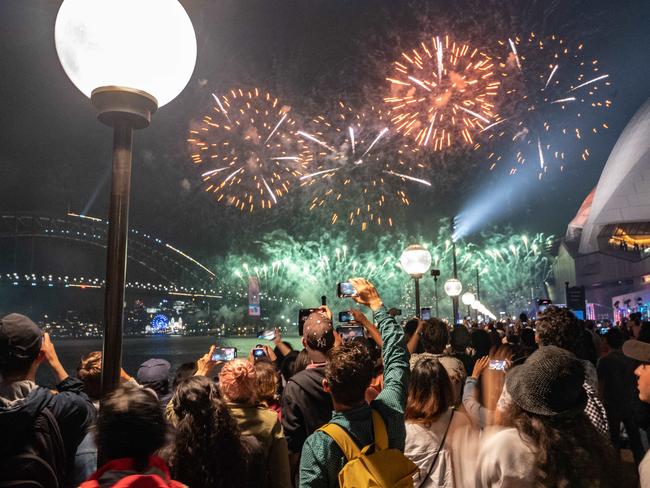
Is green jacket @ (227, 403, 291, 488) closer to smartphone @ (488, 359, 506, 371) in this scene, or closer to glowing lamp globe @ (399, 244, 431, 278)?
smartphone @ (488, 359, 506, 371)

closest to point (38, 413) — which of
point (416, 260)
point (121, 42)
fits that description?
point (121, 42)

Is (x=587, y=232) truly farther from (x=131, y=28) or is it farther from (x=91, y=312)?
(x=91, y=312)

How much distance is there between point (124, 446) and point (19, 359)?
1.24m

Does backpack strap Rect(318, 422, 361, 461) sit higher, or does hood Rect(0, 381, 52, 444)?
hood Rect(0, 381, 52, 444)

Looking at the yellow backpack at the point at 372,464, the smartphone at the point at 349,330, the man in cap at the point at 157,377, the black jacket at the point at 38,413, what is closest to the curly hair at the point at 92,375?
the man in cap at the point at 157,377

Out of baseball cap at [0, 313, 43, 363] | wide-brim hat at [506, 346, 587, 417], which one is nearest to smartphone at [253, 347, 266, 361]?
baseball cap at [0, 313, 43, 363]

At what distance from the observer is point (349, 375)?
2.79m

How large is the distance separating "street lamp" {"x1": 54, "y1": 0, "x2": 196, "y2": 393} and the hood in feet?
1.33

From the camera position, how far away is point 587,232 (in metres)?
59.6

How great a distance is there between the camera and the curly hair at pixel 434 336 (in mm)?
A: 5785

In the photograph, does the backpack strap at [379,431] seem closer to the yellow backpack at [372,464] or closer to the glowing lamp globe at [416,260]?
the yellow backpack at [372,464]

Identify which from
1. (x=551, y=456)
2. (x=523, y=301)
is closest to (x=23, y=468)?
(x=551, y=456)

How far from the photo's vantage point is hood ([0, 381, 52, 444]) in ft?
8.19

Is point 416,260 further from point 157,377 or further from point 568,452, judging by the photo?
point 568,452
